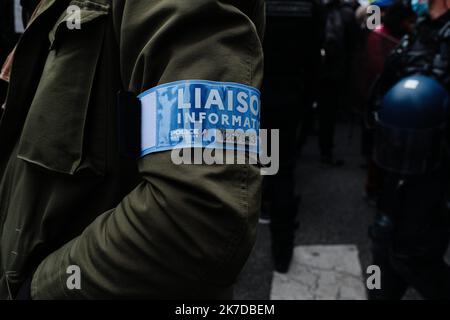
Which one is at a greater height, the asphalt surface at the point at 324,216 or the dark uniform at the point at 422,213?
the dark uniform at the point at 422,213

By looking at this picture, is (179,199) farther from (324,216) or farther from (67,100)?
(324,216)

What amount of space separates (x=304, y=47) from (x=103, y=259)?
2383 mm

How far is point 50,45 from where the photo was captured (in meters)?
0.88

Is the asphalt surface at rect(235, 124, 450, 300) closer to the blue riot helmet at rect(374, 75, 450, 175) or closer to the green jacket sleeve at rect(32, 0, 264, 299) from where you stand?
the blue riot helmet at rect(374, 75, 450, 175)

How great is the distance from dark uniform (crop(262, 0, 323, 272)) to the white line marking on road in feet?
0.42

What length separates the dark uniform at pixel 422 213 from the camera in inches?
82.9

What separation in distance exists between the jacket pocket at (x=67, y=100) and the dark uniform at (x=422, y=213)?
1.60m

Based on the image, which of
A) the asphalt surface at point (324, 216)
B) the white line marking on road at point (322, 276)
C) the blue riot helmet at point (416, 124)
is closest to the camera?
the blue riot helmet at point (416, 124)

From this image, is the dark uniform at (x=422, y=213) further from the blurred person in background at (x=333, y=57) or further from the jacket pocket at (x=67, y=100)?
the blurred person in background at (x=333, y=57)

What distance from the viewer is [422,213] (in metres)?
2.10

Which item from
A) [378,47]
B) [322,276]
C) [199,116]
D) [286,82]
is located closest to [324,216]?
[322,276]

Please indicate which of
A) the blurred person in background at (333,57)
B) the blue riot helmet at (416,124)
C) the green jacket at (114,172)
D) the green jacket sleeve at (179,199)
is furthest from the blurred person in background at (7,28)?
the blurred person in background at (333,57)

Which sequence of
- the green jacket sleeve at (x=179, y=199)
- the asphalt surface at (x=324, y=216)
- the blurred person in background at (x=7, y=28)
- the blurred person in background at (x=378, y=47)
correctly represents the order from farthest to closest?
the blurred person in background at (x=378, y=47)
the asphalt surface at (x=324, y=216)
the blurred person in background at (x=7, y=28)
the green jacket sleeve at (x=179, y=199)

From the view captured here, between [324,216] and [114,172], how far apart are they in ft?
10.5
